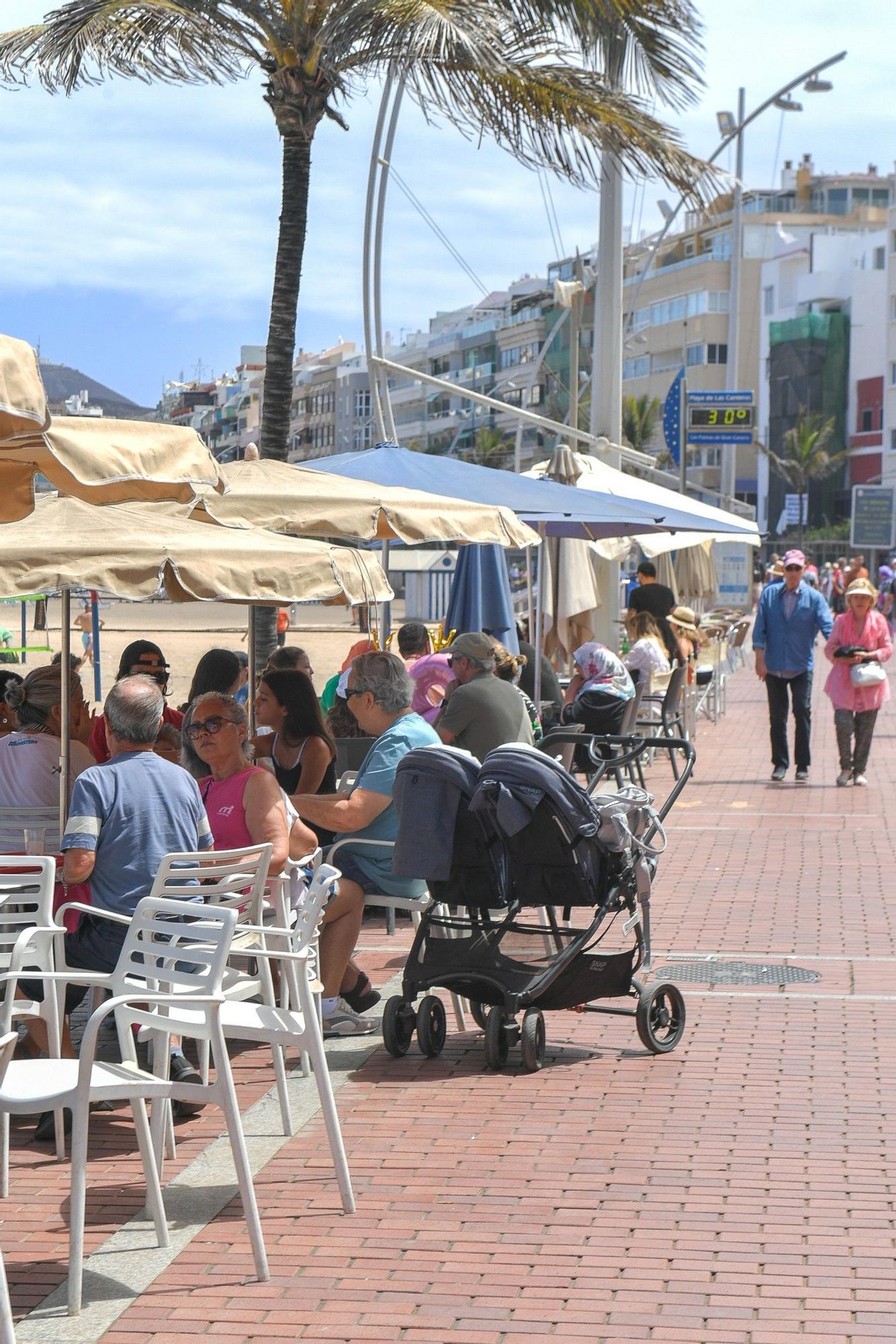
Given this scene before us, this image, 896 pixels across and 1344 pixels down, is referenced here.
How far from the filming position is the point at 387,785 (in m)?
7.38

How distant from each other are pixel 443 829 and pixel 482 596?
7.52 meters

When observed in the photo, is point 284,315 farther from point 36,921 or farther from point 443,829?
point 36,921

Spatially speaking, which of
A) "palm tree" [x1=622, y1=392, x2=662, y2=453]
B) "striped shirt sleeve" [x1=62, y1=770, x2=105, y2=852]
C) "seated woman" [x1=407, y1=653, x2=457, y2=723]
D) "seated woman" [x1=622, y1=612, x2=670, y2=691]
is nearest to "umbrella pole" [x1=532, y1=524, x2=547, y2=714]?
"seated woman" [x1=622, y1=612, x2=670, y2=691]

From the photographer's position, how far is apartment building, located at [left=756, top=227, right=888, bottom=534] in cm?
9956

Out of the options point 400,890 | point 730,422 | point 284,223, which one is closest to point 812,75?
point 730,422

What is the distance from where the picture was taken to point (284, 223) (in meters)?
14.5

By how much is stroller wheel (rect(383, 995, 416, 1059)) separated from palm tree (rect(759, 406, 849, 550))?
93.7m

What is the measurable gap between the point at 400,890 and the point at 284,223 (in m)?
8.43

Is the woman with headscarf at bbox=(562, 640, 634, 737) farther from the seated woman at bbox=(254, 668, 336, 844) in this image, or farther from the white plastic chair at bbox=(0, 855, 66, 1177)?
the white plastic chair at bbox=(0, 855, 66, 1177)

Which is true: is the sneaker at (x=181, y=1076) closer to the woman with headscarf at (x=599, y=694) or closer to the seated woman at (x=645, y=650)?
the woman with headscarf at (x=599, y=694)

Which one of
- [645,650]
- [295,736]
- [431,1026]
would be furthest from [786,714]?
[431,1026]

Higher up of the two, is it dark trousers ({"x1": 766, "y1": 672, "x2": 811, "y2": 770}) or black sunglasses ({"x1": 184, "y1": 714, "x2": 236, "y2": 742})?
black sunglasses ({"x1": 184, "y1": 714, "x2": 236, "y2": 742})

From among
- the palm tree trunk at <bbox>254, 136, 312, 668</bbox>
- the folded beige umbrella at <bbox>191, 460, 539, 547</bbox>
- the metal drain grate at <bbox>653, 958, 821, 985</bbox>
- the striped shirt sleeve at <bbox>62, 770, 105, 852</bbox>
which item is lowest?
the metal drain grate at <bbox>653, 958, 821, 985</bbox>

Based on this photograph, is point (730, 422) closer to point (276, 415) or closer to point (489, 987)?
point (276, 415)
